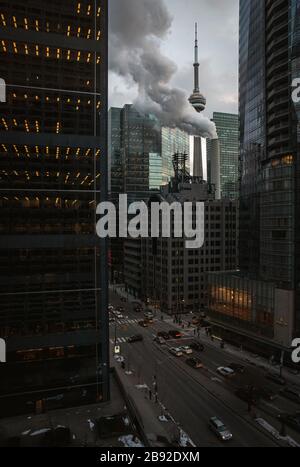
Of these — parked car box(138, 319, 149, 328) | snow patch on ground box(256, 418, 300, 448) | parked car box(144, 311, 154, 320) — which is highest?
snow patch on ground box(256, 418, 300, 448)

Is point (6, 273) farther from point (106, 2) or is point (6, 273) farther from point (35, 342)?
point (106, 2)

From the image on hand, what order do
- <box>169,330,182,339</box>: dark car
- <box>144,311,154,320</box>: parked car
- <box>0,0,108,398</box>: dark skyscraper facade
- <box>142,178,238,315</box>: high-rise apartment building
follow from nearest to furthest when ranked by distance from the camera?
Answer: <box>0,0,108,398</box>: dark skyscraper facade < <box>169,330,182,339</box>: dark car < <box>144,311,154,320</box>: parked car < <box>142,178,238,315</box>: high-rise apartment building

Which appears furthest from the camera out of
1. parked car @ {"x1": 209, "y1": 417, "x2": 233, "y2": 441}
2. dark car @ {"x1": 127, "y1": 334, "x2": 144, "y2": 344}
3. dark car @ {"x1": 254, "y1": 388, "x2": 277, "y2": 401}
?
dark car @ {"x1": 127, "y1": 334, "x2": 144, "y2": 344}

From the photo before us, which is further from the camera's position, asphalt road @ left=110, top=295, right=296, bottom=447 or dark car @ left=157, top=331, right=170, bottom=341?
dark car @ left=157, top=331, right=170, bottom=341

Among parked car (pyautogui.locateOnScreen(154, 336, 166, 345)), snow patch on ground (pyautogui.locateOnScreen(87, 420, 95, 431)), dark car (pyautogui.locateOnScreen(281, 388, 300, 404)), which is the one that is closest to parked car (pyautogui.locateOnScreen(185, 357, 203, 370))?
parked car (pyautogui.locateOnScreen(154, 336, 166, 345))

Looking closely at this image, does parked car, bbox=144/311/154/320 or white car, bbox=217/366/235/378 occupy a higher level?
white car, bbox=217/366/235/378

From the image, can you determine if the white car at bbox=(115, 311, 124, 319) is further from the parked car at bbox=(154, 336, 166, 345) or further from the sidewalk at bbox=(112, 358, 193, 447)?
the sidewalk at bbox=(112, 358, 193, 447)
